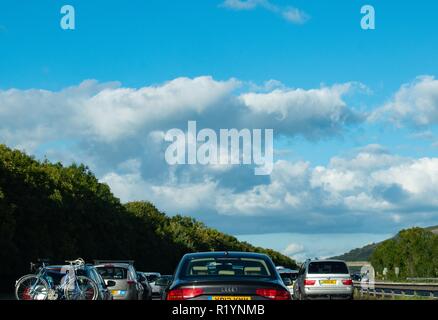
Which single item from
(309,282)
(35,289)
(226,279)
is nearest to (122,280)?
(35,289)

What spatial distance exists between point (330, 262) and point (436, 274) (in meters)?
139

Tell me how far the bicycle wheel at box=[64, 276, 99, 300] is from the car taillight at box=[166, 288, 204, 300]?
9393mm

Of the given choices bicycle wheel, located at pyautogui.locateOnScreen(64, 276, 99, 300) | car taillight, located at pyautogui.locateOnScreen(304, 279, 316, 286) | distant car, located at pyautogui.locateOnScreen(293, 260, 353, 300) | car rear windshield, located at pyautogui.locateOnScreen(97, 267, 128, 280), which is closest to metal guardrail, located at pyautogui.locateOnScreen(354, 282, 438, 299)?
distant car, located at pyautogui.locateOnScreen(293, 260, 353, 300)

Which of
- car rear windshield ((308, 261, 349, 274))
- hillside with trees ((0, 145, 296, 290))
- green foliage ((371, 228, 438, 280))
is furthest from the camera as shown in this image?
green foliage ((371, 228, 438, 280))

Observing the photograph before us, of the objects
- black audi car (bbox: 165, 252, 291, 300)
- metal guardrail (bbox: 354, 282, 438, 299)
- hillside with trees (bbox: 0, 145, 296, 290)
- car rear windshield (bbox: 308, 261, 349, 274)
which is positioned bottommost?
metal guardrail (bbox: 354, 282, 438, 299)

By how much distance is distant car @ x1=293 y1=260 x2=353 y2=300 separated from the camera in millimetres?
34688

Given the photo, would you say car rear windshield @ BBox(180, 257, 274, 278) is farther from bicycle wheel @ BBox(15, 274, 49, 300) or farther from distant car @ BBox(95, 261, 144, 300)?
distant car @ BBox(95, 261, 144, 300)

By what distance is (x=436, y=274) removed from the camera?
168 meters

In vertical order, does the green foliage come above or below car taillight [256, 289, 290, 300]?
above

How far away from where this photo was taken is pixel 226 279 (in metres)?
11.9

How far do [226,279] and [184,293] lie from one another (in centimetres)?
65

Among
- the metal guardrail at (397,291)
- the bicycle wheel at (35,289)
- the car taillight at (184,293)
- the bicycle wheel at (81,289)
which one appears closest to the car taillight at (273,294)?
the car taillight at (184,293)
